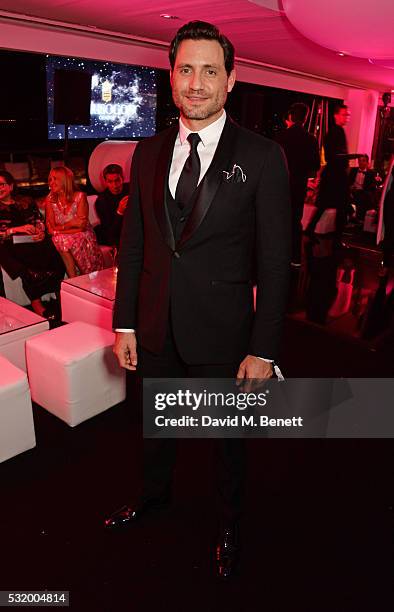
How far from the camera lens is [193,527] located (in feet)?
6.78

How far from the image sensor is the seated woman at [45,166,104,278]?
4.36 m

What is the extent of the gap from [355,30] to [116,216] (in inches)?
104

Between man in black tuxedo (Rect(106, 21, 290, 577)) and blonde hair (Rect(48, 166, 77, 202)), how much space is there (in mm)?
A: 2784

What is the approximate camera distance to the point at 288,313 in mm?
4465

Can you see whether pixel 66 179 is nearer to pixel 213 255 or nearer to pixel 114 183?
pixel 114 183

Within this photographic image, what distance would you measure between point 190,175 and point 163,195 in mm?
100

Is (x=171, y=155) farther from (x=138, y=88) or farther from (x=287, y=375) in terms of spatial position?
(x=138, y=88)

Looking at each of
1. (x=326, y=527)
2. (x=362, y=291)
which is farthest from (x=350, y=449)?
(x=362, y=291)

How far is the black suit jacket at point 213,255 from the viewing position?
4.88 ft

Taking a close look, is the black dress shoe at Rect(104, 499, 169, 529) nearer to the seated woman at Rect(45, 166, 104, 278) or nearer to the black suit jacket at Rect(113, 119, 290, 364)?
the black suit jacket at Rect(113, 119, 290, 364)

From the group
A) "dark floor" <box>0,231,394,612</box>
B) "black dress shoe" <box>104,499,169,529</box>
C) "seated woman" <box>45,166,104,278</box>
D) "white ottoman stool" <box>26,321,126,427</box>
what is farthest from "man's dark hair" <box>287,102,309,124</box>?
"black dress shoe" <box>104,499,169,529</box>

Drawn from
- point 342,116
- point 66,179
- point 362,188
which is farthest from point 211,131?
point 362,188

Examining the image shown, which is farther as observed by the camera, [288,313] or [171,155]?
[288,313]

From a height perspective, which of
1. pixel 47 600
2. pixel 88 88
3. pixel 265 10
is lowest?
pixel 47 600
